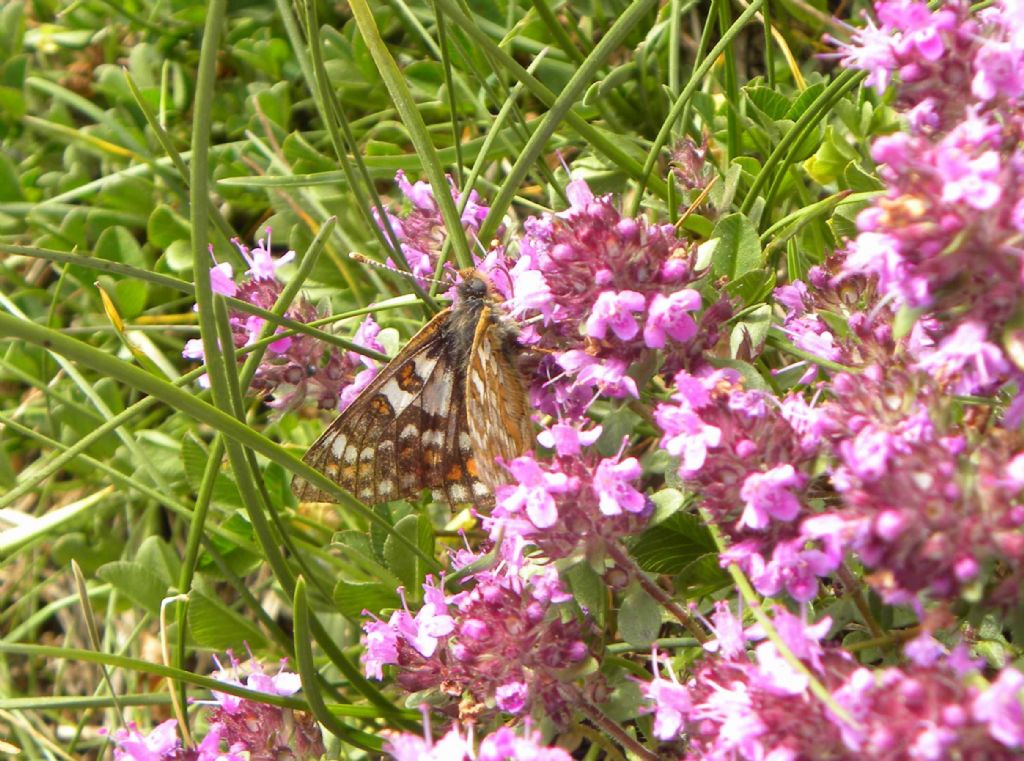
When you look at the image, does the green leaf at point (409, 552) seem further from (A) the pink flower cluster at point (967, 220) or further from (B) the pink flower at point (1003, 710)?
(B) the pink flower at point (1003, 710)

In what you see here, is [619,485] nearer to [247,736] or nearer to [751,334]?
[751,334]

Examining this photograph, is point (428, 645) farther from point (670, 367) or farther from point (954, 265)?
point (954, 265)

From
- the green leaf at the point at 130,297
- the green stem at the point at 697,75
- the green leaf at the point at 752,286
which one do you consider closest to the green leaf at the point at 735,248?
the green leaf at the point at 752,286

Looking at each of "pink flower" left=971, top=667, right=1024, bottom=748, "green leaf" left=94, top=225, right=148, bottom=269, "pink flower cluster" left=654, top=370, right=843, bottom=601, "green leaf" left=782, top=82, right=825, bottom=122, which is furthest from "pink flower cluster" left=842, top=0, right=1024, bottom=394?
"green leaf" left=94, top=225, right=148, bottom=269

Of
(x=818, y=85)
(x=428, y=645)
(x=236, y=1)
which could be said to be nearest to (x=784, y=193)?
(x=818, y=85)

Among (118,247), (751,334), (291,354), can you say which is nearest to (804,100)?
(751,334)
